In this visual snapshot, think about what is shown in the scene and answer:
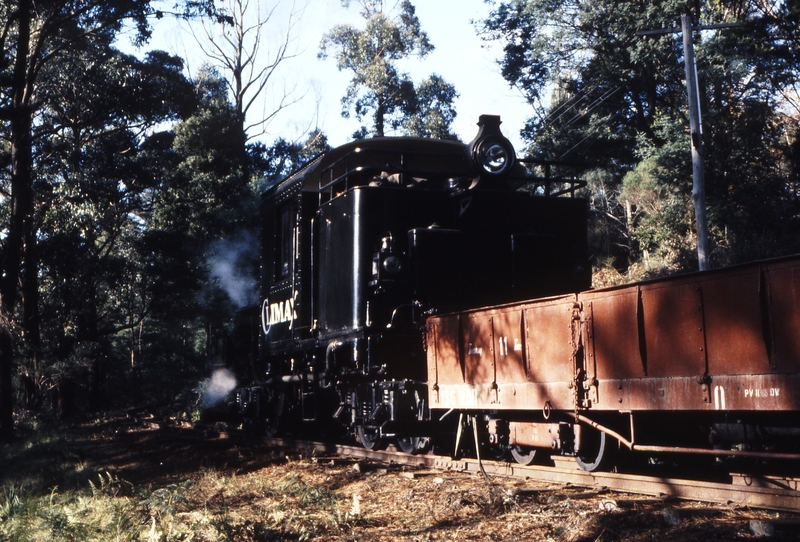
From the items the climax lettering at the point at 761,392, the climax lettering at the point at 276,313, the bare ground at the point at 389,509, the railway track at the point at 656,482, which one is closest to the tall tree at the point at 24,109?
the climax lettering at the point at 276,313

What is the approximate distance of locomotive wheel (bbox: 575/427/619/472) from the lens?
7027mm

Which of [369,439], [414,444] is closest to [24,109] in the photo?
[369,439]

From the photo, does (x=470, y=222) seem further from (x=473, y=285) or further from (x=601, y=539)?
(x=601, y=539)

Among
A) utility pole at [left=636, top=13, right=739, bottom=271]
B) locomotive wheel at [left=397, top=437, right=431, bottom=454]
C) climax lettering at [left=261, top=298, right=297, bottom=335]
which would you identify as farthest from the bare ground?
utility pole at [left=636, top=13, right=739, bottom=271]

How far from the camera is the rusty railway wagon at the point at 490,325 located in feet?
18.0

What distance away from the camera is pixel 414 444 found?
9867 millimetres

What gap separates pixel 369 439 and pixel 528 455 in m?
3.08

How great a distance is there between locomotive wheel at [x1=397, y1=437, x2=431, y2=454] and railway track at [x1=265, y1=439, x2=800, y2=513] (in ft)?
1.16

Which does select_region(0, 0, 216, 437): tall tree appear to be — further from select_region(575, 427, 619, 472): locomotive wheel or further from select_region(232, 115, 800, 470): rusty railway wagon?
select_region(575, 427, 619, 472): locomotive wheel

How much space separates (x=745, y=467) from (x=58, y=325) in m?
24.7

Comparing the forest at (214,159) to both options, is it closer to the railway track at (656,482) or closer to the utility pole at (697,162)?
the utility pole at (697,162)

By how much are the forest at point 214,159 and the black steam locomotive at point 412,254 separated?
9.04 meters

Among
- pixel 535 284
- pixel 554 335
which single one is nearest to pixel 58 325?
pixel 535 284

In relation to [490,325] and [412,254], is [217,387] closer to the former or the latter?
A: [412,254]
